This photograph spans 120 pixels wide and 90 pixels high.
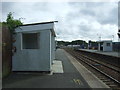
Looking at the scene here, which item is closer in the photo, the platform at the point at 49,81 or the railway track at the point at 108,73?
the platform at the point at 49,81

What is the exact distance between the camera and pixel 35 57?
15.6 m

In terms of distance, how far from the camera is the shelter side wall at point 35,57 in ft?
50.6

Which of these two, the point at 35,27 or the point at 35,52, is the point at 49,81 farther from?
the point at 35,27

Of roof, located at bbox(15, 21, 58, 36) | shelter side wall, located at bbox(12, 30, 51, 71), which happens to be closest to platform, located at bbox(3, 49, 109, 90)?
shelter side wall, located at bbox(12, 30, 51, 71)

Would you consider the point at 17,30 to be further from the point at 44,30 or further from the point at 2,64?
the point at 2,64

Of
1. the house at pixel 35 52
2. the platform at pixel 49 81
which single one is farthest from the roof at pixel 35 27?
the platform at pixel 49 81

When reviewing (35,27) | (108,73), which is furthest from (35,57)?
(108,73)

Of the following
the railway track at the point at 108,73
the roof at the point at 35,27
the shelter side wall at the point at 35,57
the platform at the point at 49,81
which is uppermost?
the roof at the point at 35,27

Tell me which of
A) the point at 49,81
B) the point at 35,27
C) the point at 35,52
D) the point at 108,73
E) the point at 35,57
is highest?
the point at 35,27

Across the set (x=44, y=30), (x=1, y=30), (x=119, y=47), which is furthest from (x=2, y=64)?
(x=119, y=47)

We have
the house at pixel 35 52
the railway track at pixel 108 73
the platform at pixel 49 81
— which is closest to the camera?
the platform at pixel 49 81

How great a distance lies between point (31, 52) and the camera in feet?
51.2

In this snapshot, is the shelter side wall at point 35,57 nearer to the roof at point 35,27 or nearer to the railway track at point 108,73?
the roof at point 35,27

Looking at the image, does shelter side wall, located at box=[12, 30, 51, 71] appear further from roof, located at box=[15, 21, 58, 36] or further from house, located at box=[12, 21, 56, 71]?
roof, located at box=[15, 21, 58, 36]
